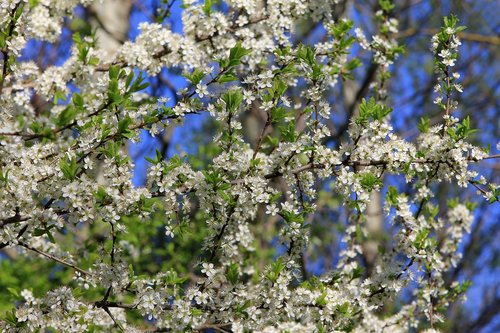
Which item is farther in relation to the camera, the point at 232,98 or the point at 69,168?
the point at 232,98

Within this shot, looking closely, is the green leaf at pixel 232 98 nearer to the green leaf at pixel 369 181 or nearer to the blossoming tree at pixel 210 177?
the blossoming tree at pixel 210 177

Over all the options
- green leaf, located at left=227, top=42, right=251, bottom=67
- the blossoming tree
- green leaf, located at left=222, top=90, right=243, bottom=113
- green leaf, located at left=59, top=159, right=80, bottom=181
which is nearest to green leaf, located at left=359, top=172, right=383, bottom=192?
the blossoming tree

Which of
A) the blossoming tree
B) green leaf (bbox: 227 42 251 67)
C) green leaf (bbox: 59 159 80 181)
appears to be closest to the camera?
green leaf (bbox: 59 159 80 181)

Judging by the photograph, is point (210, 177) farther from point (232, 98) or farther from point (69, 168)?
point (69, 168)

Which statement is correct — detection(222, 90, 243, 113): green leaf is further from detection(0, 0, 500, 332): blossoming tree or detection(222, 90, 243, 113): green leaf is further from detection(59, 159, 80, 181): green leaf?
detection(59, 159, 80, 181): green leaf

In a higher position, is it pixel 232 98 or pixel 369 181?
pixel 232 98

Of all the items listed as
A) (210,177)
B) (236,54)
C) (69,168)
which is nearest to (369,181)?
(210,177)

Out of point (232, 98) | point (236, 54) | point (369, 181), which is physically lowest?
point (369, 181)

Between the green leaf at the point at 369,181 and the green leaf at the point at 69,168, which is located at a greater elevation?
the green leaf at the point at 69,168

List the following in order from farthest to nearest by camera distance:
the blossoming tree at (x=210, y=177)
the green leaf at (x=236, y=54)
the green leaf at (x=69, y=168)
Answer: the green leaf at (x=236, y=54) → the blossoming tree at (x=210, y=177) → the green leaf at (x=69, y=168)

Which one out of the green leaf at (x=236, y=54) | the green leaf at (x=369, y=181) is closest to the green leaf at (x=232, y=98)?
the green leaf at (x=236, y=54)

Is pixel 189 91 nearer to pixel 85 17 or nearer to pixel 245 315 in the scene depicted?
pixel 245 315

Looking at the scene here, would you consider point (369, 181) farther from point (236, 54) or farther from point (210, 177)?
point (236, 54)

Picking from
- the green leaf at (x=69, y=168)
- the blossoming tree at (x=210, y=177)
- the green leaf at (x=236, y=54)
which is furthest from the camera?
the green leaf at (x=236, y=54)
